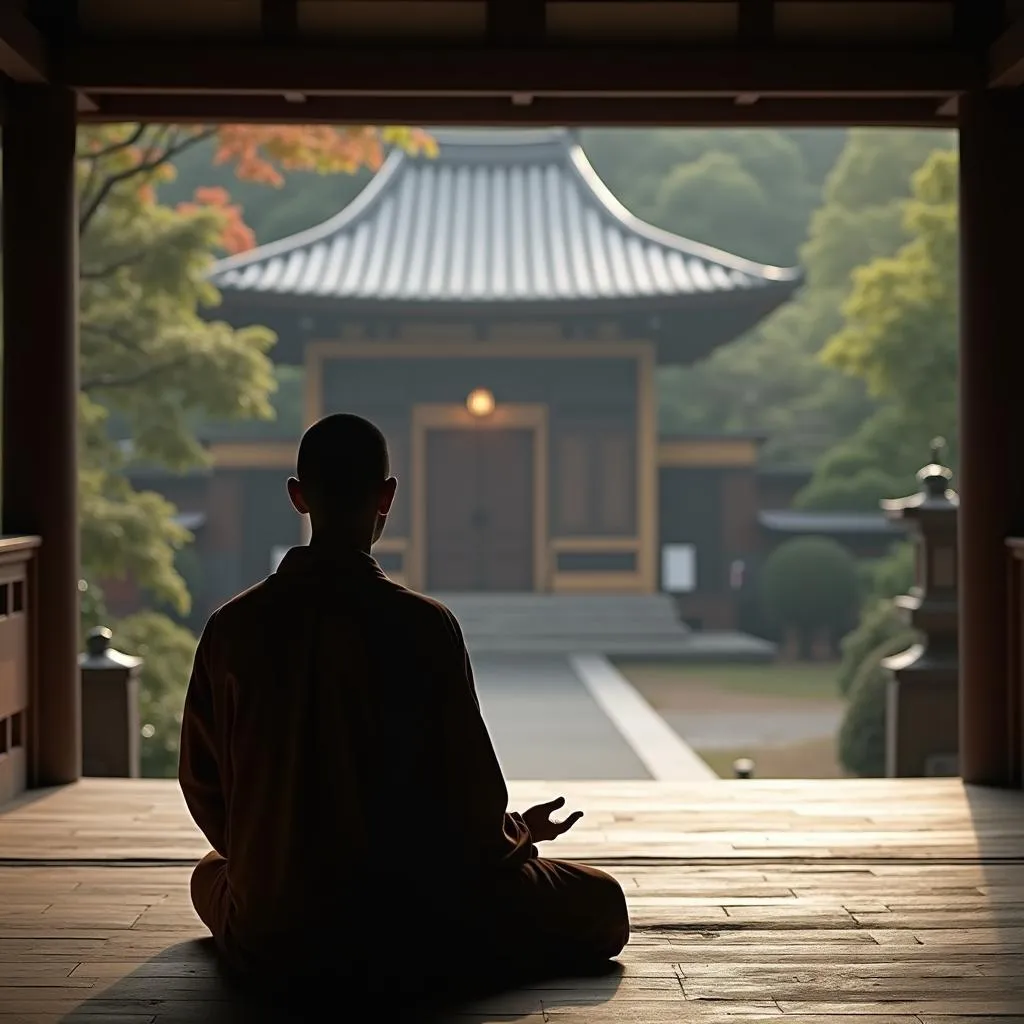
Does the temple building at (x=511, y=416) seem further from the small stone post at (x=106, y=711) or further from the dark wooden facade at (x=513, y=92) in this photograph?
the dark wooden facade at (x=513, y=92)

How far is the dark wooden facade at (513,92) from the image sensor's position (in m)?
4.86

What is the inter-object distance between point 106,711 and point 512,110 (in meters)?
2.79

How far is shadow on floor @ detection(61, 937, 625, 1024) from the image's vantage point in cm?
259

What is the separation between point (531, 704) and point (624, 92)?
7.13 metres

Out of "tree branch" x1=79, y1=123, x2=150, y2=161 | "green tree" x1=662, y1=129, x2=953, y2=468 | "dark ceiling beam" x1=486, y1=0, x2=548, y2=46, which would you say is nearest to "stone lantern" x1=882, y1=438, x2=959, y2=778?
"dark ceiling beam" x1=486, y1=0, x2=548, y2=46

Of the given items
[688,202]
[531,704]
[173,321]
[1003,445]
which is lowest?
[531,704]

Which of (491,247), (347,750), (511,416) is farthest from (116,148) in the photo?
(491,247)

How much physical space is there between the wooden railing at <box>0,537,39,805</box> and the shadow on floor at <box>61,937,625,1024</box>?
A: 204cm

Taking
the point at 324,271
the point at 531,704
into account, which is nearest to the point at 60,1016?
the point at 531,704

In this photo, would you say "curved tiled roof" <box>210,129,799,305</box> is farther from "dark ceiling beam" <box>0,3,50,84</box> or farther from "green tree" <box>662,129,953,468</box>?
"dark ceiling beam" <box>0,3,50,84</box>

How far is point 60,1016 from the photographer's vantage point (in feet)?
8.52

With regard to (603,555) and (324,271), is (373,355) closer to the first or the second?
(324,271)

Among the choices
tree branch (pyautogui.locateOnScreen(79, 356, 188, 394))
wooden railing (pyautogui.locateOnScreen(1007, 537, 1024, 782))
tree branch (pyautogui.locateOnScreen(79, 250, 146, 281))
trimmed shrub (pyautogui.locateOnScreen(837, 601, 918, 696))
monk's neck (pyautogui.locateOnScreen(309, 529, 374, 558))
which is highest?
tree branch (pyautogui.locateOnScreen(79, 250, 146, 281))

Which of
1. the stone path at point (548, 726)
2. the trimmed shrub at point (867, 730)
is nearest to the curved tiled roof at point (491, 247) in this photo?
the stone path at point (548, 726)
